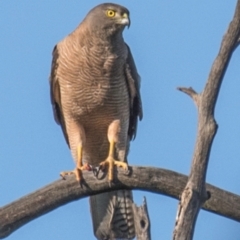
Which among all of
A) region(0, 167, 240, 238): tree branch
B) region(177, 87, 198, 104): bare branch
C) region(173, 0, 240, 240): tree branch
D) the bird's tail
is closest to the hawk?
the bird's tail

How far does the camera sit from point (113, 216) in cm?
773

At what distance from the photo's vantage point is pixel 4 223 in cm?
586

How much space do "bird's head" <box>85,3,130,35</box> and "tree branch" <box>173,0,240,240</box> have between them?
2.82 m

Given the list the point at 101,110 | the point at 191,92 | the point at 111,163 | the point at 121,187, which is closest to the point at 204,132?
the point at 191,92

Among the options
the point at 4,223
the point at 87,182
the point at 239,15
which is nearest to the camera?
the point at 239,15

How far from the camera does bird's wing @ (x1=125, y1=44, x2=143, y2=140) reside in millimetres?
8000

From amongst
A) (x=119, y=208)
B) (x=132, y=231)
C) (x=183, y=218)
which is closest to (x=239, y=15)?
(x=183, y=218)

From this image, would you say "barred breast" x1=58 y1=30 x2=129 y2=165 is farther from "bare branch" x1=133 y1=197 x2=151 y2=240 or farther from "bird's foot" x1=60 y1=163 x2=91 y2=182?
"bare branch" x1=133 y1=197 x2=151 y2=240

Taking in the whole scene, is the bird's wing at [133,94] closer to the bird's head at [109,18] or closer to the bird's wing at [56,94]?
the bird's head at [109,18]

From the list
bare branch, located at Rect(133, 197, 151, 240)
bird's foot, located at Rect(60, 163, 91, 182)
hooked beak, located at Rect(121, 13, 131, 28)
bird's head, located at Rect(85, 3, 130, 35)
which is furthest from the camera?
bird's head, located at Rect(85, 3, 130, 35)

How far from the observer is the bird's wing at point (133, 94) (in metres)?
8.00

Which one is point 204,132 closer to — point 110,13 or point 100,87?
point 100,87

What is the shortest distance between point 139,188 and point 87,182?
1.53 feet

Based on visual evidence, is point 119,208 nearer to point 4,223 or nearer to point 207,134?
point 4,223
